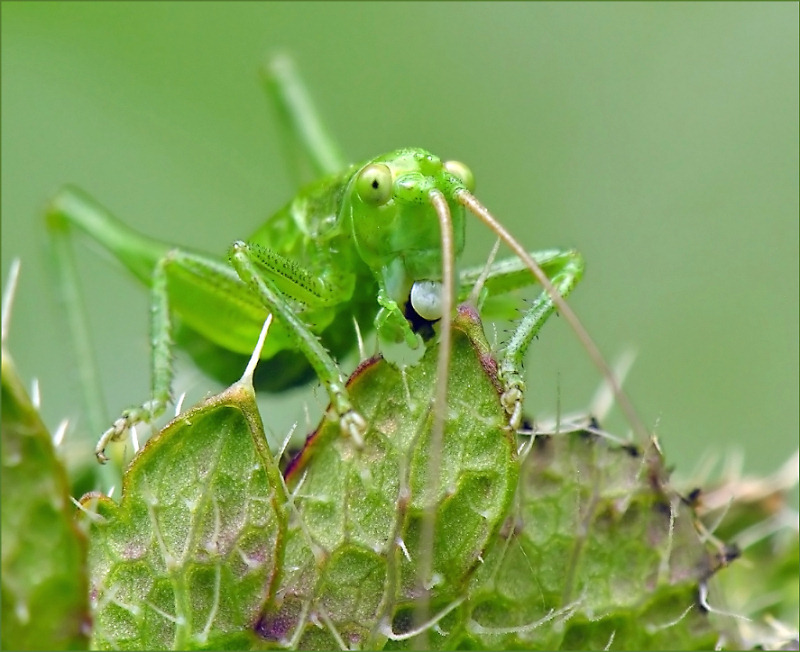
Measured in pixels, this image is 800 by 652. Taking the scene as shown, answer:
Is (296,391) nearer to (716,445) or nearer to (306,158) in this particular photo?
(306,158)

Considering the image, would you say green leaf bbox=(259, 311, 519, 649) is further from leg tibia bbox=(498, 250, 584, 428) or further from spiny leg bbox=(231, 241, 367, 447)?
spiny leg bbox=(231, 241, 367, 447)

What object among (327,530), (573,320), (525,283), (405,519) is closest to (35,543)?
(327,530)

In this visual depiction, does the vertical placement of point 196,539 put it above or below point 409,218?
below

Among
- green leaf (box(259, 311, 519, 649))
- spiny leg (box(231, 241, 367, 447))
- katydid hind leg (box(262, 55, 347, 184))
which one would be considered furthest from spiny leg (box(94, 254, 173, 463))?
katydid hind leg (box(262, 55, 347, 184))

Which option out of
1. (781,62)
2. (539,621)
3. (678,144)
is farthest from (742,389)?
(539,621)

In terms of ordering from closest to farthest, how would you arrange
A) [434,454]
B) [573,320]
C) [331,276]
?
[434,454] < [573,320] < [331,276]

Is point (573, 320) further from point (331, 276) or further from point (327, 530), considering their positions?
point (331, 276)

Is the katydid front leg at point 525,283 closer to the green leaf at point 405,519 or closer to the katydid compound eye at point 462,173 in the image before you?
the katydid compound eye at point 462,173
